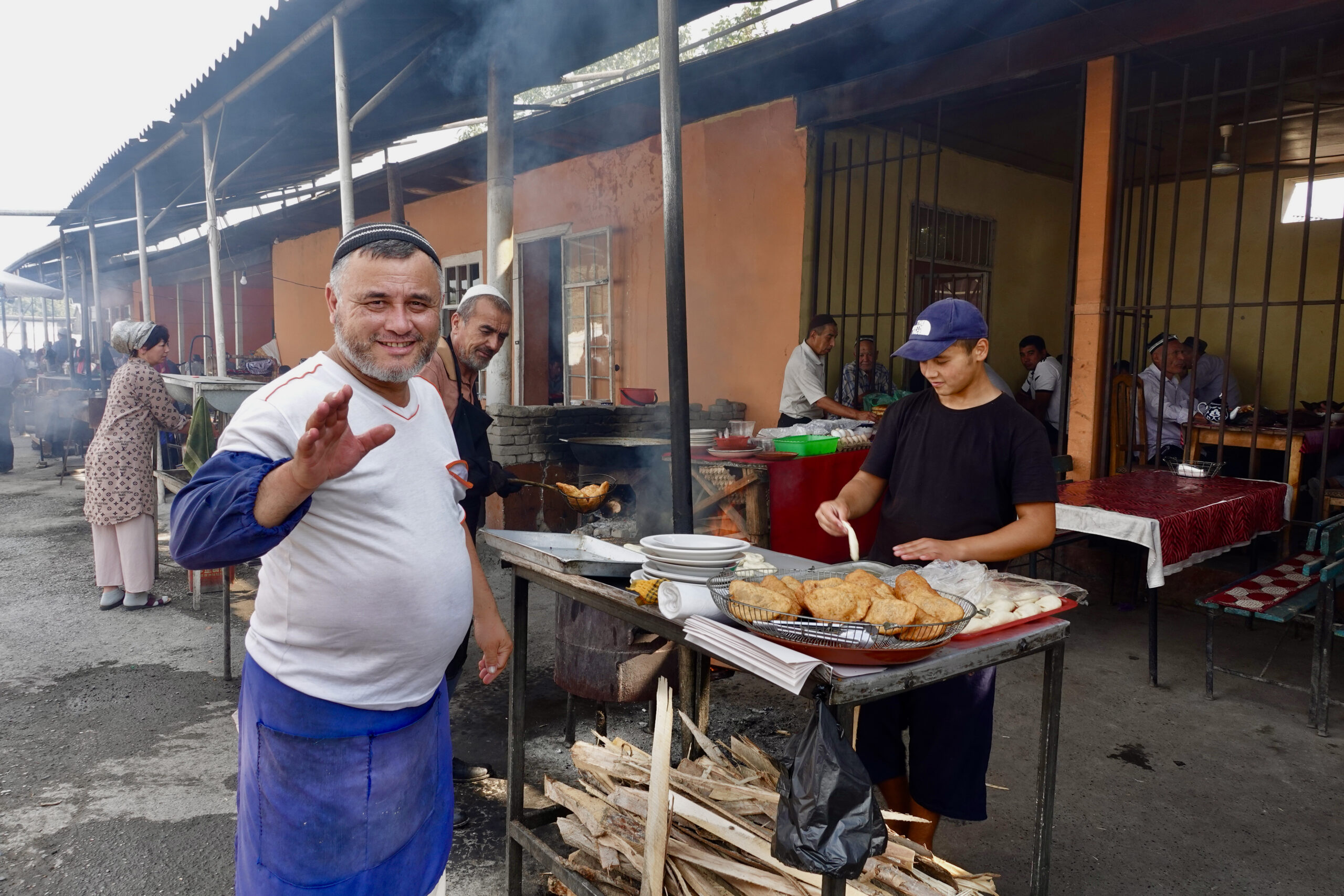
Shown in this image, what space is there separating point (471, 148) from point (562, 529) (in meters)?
5.45

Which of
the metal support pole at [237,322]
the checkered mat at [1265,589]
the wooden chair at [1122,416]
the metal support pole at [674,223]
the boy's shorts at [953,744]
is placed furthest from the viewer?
the metal support pole at [237,322]

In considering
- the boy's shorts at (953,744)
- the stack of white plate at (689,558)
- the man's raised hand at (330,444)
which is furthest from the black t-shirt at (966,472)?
the man's raised hand at (330,444)

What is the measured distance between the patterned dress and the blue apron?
4.95 meters

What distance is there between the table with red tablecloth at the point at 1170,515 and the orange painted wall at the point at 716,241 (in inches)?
139

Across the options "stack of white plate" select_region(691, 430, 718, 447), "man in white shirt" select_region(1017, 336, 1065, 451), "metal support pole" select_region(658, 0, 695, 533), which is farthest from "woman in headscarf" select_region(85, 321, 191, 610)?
"man in white shirt" select_region(1017, 336, 1065, 451)

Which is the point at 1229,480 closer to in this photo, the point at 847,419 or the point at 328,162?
the point at 847,419

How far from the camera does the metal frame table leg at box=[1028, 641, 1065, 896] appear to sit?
2311mm

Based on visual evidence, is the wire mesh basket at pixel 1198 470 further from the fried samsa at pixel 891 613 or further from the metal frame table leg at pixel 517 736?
the metal frame table leg at pixel 517 736

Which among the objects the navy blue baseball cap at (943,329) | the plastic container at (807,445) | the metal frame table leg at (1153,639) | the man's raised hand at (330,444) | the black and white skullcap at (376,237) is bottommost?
the metal frame table leg at (1153,639)

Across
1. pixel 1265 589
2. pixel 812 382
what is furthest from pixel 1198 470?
pixel 812 382

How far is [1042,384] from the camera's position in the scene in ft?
29.5

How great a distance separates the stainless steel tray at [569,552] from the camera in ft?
7.81

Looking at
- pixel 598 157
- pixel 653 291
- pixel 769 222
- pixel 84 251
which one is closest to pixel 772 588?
pixel 769 222

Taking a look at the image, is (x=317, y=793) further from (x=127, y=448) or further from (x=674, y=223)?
(x=127, y=448)
